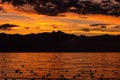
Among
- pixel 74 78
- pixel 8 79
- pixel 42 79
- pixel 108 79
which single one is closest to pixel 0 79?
pixel 8 79

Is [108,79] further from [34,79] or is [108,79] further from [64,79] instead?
[34,79]

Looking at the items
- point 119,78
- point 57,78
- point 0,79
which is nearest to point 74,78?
point 57,78

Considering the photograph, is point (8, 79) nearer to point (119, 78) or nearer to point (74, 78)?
point (74, 78)

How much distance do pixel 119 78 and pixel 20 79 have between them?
18609 millimetres

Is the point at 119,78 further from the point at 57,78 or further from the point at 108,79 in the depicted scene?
the point at 57,78

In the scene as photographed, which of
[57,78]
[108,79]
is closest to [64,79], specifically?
[57,78]

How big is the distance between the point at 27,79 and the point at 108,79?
49.1 feet

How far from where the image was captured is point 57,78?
279ft

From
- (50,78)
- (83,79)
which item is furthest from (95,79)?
(50,78)

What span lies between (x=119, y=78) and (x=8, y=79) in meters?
20.8

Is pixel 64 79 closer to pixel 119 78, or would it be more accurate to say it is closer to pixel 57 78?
pixel 57 78

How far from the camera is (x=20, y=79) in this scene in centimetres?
8169

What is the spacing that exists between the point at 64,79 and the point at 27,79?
676 centimetres

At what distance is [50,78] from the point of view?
8412 cm
